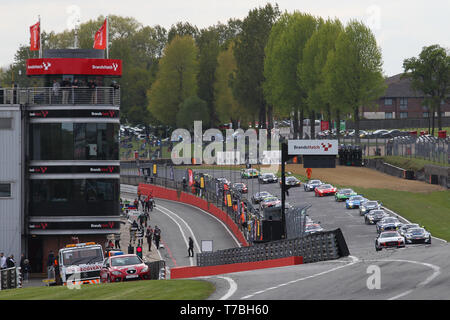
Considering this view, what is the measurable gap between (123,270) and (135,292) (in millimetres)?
7362

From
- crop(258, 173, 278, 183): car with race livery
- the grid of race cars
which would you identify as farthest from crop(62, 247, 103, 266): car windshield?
crop(258, 173, 278, 183): car with race livery

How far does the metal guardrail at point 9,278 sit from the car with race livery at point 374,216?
3061 cm

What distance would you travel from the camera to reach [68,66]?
1970 inches

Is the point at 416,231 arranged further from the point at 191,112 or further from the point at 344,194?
the point at 191,112

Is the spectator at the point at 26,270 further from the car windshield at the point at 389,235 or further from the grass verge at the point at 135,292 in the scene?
the car windshield at the point at 389,235

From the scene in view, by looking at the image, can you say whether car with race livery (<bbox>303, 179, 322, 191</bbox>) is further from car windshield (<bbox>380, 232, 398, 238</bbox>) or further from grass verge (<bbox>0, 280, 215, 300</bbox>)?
grass verge (<bbox>0, 280, 215, 300</bbox>)

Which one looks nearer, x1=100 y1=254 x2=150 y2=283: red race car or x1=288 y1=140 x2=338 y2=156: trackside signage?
x1=100 y1=254 x2=150 y2=283: red race car

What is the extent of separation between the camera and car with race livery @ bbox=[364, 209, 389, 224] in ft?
207

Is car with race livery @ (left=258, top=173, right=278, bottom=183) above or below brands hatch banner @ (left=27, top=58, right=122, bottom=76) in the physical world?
below

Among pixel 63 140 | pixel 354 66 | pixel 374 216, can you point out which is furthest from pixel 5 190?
pixel 354 66

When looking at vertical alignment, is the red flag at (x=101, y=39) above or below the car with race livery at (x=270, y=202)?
above

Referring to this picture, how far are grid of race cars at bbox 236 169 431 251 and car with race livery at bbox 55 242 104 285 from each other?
16795mm

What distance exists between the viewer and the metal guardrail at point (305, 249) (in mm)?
31812

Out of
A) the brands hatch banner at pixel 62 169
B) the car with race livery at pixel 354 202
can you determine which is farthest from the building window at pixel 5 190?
the car with race livery at pixel 354 202
